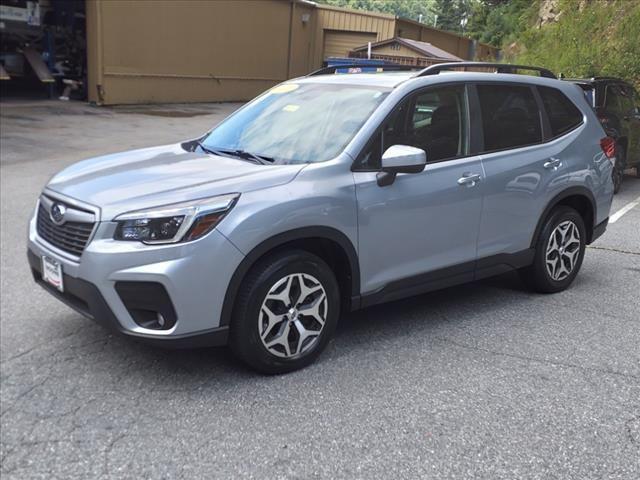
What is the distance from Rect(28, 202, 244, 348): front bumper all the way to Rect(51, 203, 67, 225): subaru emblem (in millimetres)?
309

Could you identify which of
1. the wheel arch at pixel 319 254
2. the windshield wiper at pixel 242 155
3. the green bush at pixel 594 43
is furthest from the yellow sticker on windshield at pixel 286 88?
the green bush at pixel 594 43

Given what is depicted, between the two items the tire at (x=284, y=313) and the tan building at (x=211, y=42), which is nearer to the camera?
the tire at (x=284, y=313)

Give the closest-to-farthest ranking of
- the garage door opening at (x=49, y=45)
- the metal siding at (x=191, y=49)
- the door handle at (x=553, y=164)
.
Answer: the door handle at (x=553, y=164) < the metal siding at (x=191, y=49) < the garage door opening at (x=49, y=45)

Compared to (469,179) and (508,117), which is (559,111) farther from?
(469,179)

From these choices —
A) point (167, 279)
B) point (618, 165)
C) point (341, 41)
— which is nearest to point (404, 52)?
point (618, 165)

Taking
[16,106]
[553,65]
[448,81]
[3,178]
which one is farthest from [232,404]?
[16,106]

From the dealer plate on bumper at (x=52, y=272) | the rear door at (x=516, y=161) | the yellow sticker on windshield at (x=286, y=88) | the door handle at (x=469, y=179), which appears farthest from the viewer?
the yellow sticker on windshield at (x=286, y=88)

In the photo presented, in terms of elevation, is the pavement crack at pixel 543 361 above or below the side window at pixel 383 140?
below

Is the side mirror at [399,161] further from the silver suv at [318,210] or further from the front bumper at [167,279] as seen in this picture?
the front bumper at [167,279]

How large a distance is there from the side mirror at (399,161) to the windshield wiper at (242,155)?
693 mm

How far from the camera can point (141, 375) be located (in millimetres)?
3709

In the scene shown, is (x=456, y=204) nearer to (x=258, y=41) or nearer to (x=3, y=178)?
(x=3, y=178)

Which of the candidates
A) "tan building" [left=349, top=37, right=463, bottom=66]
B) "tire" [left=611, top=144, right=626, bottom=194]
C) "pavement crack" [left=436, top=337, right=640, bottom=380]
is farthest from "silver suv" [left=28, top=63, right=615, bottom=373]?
"tan building" [left=349, top=37, right=463, bottom=66]

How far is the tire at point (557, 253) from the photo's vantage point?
16.7 feet
